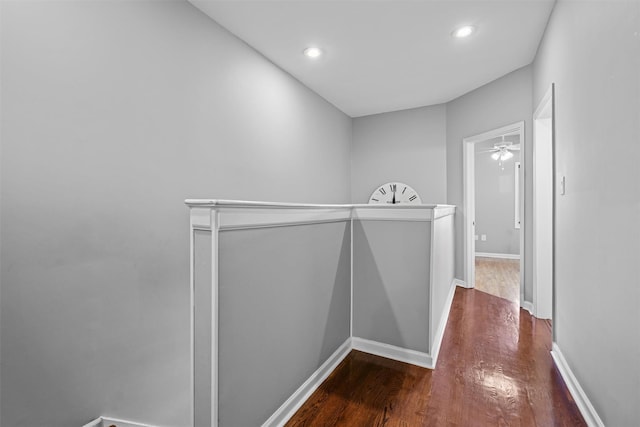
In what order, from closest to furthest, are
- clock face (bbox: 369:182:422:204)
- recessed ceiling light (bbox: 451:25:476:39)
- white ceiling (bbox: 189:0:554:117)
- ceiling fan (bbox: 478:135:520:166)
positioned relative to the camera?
white ceiling (bbox: 189:0:554:117) < recessed ceiling light (bbox: 451:25:476:39) < clock face (bbox: 369:182:422:204) < ceiling fan (bbox: 478:135:520:166)

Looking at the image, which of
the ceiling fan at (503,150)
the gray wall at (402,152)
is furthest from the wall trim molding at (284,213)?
the ceiling fan at (503,150)

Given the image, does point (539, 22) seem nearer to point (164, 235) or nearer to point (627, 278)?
point (627, 278)

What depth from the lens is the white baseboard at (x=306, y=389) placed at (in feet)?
4.77

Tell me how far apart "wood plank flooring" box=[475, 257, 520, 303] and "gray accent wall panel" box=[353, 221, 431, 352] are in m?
2.07

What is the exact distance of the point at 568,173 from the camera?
6.09 ft

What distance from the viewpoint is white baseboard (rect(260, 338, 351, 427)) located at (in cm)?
146

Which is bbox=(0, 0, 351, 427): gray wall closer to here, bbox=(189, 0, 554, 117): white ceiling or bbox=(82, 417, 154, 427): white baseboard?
bbox=(82, 417, 154, 427): white baseboard

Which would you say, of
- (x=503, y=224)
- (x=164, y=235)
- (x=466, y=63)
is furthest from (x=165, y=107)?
(x=503, y=224)

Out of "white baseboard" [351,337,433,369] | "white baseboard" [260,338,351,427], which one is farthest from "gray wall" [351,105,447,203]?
"white baseboard" [260,338,351,427]

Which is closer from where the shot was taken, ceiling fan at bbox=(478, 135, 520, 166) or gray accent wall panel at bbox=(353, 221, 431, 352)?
gray accent wall panel at bbox=(353, 221, 431, 352)

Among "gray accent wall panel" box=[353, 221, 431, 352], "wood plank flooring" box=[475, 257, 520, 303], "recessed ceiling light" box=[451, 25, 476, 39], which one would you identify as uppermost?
"recessed ceiling light" box=[451, 25, 476, 39]

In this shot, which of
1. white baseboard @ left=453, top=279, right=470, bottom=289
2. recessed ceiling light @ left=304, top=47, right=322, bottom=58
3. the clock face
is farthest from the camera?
the clock face

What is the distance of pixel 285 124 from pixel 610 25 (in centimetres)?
255

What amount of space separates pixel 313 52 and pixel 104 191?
2.17 metres
